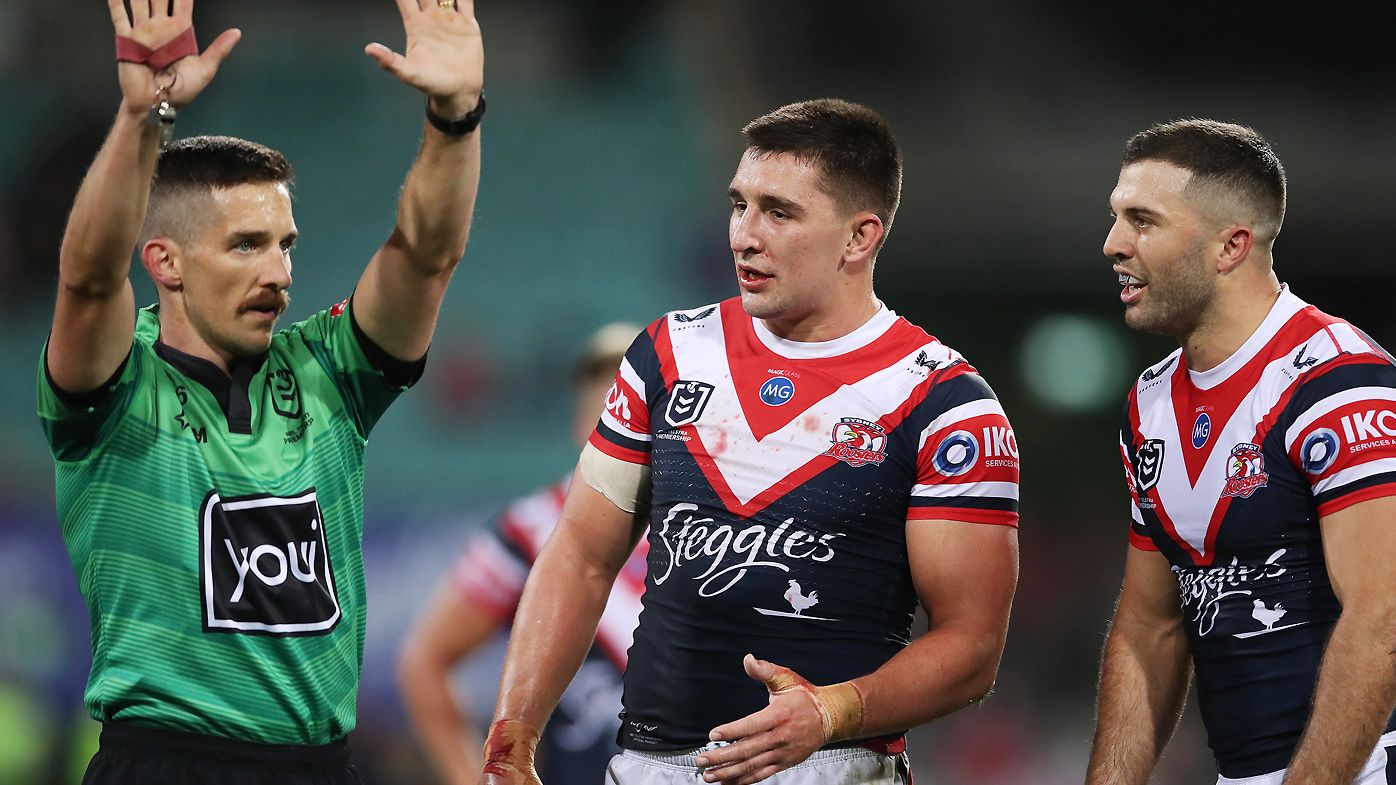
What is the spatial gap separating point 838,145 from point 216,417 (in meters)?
1.64

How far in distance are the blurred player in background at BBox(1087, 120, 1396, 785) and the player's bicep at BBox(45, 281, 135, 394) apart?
2.40 metres

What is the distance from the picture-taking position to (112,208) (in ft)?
11.1

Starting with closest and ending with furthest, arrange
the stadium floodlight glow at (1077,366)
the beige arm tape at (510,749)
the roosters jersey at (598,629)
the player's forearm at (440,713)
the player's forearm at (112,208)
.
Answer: the player's forearm at (112,208) → the beige arm tape at (510,749) → the roosters jersey at (598,629) → the player's forearm at (440,713) → the stadium floodlight glow at (1077,366)

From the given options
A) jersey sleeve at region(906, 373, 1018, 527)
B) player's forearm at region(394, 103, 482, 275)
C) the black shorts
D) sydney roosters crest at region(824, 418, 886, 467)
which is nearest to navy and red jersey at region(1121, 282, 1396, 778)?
jersey sleeve at region(906, 373, 1018, 527)

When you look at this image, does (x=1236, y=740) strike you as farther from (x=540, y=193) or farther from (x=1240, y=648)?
(x=540, y=193)

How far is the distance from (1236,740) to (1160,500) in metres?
0.61

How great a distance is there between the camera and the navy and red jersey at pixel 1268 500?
3734 mm

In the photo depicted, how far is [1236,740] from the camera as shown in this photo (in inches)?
154

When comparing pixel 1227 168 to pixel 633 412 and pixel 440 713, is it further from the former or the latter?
pixel 440 713

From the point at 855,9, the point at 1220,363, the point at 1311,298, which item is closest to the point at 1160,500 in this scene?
the point at 1220,363

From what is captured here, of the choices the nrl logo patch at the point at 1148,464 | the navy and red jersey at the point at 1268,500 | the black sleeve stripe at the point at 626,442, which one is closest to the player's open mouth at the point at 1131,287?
the navy and red jersey at the point at 1268,500

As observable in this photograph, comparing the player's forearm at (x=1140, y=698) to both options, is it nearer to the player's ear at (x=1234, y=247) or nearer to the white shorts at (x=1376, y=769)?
the white shorts at (x=1376, y=769)

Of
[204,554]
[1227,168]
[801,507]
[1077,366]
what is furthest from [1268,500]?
[1077,366]

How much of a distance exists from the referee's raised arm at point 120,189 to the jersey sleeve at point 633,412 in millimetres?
1190
